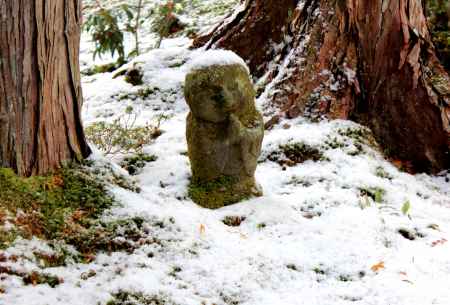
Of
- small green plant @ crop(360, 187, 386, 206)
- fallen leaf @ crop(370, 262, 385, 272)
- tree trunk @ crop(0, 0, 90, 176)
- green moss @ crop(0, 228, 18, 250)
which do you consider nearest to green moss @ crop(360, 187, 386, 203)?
small green plant @ crop(360, 187, 386, 206)

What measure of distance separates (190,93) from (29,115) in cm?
124

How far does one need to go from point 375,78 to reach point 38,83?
154 inches

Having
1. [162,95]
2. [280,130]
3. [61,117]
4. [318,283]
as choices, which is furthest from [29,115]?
[162,95]

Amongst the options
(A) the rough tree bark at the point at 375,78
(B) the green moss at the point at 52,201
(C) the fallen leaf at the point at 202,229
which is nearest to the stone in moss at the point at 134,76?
(A) the rough tree bark at the point at 375,78

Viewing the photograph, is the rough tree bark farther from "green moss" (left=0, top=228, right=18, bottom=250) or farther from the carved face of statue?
"green moss" (left=0, top=228, right=18, bottom=250)

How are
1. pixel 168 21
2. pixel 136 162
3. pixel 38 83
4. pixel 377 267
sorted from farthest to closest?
pixel 168 21 < pixel 136 162 < pixel 377 267 < pixel 38 83

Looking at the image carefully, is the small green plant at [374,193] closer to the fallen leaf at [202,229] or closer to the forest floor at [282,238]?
the forest floor at [282,238]

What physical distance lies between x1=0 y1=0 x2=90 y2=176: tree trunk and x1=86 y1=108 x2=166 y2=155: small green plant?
60.3 inches

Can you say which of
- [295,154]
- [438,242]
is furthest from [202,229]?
[295,154]

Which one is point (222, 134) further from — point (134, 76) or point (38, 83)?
point (134, 76)

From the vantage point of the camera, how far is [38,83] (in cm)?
328

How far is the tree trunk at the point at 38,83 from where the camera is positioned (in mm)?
3146

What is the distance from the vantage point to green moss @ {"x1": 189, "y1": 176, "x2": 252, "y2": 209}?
4266 millimetres

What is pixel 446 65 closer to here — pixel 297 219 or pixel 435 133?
pixel 435 133
